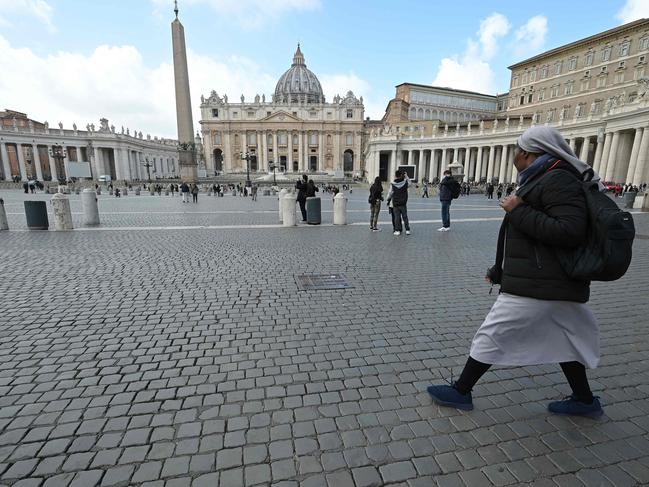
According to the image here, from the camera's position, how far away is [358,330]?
12.5 feet

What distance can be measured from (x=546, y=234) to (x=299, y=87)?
11156 cm

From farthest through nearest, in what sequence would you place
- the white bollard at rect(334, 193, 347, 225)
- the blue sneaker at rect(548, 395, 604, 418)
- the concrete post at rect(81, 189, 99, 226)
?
1. the white bollard at rect(334, 193, 347, 225)
2. the concrete post at rect(81, 189, 99, 226)
3. the blue sneaker at rect(548, 395, 604, 418)

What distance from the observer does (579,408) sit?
2.42m

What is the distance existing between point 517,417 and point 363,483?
4.11 feet

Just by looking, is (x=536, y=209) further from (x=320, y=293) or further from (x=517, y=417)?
(x=320, y=293)

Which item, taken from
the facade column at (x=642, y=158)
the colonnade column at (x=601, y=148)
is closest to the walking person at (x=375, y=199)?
the facade column at (x=642, y=158)

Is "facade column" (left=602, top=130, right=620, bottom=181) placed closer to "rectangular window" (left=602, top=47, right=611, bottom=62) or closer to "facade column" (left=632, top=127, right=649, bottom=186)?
"facade column" (left=632, top=127, right=649, bottom=186)

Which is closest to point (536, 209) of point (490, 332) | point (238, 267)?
point (490, 332)

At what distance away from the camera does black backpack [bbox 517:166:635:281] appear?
1826mm

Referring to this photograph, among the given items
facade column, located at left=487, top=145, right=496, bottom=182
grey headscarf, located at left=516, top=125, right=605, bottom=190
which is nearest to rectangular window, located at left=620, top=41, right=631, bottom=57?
facade column, located at left=487, top=145, right=496, bottom=182

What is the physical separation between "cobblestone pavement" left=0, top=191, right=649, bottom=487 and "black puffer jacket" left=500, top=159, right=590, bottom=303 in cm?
98

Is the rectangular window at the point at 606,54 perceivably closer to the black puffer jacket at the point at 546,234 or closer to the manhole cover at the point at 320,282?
the manhole cover at the point at 320,282

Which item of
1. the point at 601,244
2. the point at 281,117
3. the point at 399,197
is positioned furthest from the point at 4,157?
the point at 601,244

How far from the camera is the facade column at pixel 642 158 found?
103ft
